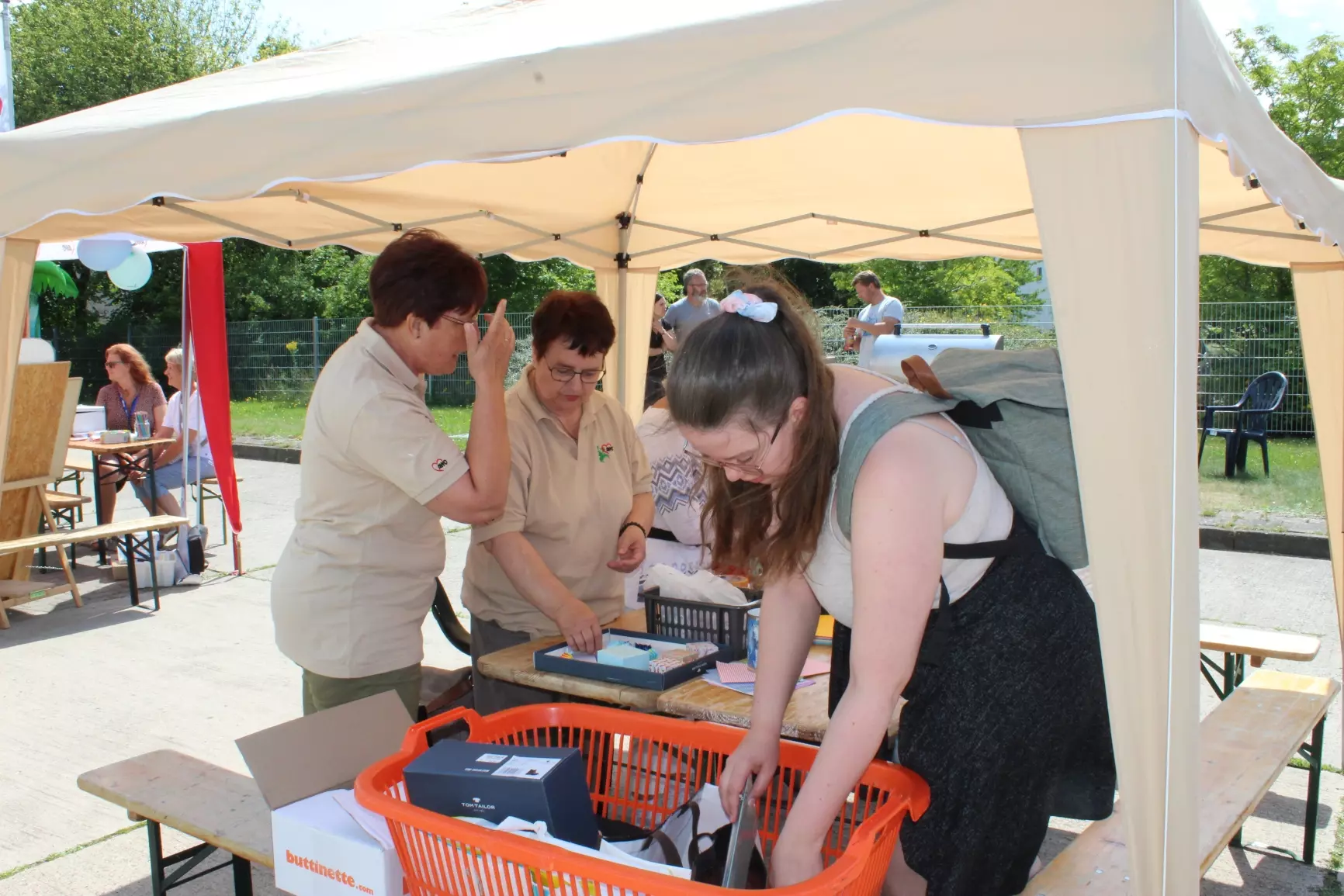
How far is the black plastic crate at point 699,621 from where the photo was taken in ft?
8.65

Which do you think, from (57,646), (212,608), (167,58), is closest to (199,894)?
(57,646)

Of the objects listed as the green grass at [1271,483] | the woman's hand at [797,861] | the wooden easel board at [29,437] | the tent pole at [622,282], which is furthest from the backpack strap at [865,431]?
the green grass at [1271,483]

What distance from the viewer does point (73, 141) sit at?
→ 2.62m

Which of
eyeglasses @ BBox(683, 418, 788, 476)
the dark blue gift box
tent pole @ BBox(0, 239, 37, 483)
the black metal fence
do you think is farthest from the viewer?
the black metal fence

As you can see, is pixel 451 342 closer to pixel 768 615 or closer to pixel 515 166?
pixel 768 615

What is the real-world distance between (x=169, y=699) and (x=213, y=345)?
7.93 ft

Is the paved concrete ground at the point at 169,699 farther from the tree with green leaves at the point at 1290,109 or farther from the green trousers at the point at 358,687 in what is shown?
the tree with green leaves at the point at 1290,109

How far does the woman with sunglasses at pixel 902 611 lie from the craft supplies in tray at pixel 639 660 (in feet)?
1.91

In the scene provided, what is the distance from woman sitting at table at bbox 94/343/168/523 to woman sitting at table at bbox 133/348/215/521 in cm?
18

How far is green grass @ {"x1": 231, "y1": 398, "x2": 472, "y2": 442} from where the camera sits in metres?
14.4

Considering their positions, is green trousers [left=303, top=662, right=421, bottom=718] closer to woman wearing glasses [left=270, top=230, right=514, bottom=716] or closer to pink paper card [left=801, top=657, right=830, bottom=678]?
woman wearing glasses [left=270, top=230, right=514, bottom=716]

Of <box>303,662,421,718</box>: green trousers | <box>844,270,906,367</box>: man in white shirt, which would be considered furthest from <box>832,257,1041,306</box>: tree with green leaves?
<box>303,662,421,718</box>: green trousers

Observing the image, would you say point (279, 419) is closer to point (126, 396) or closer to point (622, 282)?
point (126, 396)

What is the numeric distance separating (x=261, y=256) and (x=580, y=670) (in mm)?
24220
